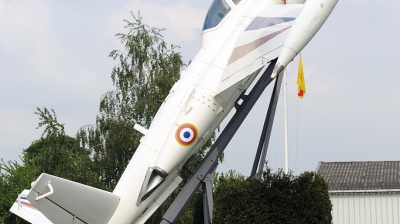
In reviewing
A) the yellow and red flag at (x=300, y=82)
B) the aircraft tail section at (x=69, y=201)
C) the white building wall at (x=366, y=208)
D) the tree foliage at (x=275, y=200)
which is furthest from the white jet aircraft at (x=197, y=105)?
the white building wall at (x=366, y=208)

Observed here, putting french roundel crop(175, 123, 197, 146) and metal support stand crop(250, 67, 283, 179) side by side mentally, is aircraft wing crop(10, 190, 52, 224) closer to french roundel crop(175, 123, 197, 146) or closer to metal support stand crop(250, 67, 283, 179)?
french roundel crop(175, 123, 197, 146)

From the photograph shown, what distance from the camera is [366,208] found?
22.9 meters

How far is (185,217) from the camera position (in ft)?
79.4

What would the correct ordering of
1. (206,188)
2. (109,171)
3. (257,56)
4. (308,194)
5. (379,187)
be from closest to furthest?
(308,194) < (257,56) < (206,188) < (379,187) < (109,171)

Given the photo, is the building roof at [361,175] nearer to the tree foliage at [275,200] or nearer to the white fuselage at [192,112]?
the white fuselage at [192,112]

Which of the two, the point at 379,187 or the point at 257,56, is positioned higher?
the point at 379,187

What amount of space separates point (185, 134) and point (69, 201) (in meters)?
2.64

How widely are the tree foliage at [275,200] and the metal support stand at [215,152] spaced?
2.42m

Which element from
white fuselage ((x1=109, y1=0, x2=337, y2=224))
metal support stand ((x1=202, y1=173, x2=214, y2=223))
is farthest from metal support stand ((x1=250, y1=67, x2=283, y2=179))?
metal support stand ((x1=202, y1=173, x2=214, y2=223))

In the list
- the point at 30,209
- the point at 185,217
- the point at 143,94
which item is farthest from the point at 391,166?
the point at 30,209

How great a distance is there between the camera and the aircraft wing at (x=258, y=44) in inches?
559

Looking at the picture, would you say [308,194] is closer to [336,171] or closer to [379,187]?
[379,187]

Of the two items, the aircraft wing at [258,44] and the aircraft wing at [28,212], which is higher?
the aircraft wing at [258,44]

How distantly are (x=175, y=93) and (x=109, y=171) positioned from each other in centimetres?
918
